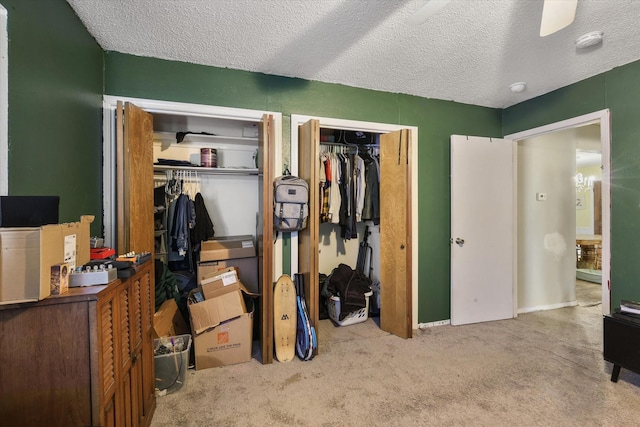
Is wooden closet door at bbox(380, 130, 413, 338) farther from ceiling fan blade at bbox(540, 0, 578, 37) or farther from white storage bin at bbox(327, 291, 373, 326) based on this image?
ceiling fan blade at bbox(540, 0, 578, 37)

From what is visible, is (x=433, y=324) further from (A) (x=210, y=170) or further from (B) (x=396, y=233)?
(A) (x=210, y=170)

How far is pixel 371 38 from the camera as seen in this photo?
192 cm

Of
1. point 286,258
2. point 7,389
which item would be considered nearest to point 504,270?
point 286,258

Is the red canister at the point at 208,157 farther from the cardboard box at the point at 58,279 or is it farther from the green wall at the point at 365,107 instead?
the cardboard box at the point at 58,279

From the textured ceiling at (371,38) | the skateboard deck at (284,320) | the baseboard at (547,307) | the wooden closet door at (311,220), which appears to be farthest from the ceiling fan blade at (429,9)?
the baseboard at (547,307)

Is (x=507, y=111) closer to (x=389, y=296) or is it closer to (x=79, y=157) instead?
(x=389, y=296)

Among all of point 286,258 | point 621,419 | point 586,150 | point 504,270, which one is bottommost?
point 621,419

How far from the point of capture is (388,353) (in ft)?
7.93

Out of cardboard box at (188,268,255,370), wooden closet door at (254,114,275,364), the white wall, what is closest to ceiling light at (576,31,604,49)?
the white wall

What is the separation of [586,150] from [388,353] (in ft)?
15.2

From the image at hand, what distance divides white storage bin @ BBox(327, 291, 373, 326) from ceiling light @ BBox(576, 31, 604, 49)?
2.64 m

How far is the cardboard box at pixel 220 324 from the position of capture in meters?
2.15

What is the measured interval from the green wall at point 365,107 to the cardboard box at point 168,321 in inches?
67.0

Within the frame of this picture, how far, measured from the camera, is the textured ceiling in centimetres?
164
